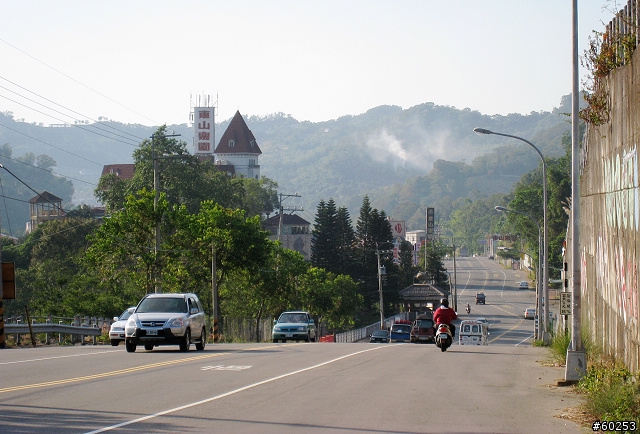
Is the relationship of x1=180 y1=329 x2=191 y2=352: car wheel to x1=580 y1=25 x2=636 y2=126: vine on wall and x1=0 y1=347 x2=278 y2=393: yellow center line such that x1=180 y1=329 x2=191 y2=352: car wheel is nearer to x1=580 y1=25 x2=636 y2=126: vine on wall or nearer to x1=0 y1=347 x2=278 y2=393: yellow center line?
x1=0 y1=347 x2=278 y2=393: yellow center line

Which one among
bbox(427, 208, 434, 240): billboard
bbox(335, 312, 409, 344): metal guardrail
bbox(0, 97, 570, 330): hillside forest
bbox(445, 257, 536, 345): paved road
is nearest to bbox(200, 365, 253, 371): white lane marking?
bbox(0, 97, 570, 330): hillside forest

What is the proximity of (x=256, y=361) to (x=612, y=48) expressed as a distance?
1114cm

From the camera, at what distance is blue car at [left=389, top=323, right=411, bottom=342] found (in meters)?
67.9

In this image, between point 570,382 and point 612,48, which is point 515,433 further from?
point 612,48

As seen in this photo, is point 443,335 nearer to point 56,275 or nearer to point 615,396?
point 615,396

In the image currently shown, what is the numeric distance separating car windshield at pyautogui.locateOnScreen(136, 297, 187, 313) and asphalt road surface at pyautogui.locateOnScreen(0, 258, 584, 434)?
1.61 m

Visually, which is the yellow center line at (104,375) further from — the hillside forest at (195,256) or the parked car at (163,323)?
the hillside forest at (195,256)

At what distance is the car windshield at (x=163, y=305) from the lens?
27.0m

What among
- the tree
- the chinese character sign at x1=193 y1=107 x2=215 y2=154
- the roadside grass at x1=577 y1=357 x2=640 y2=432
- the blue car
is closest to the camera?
the roadside grass at x1=577 y1=357 x2=640 y2=432


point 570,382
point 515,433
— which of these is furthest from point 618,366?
point 515,433

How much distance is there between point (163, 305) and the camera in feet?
89.0

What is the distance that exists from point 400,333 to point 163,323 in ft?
143

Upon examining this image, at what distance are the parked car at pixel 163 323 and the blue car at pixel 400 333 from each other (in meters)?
41.3

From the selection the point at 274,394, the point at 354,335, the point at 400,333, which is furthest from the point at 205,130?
the point at 274,394
